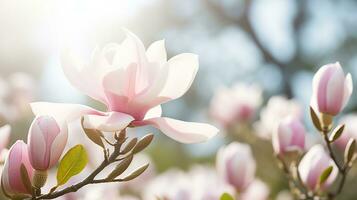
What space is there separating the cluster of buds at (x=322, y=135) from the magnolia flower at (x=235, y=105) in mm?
1501

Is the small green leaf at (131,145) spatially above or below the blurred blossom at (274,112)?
above

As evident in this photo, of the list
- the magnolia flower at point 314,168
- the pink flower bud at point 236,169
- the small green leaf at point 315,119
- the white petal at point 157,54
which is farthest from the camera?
the pink flower bud at point 236,169

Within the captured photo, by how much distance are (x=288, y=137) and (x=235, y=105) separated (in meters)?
1.65

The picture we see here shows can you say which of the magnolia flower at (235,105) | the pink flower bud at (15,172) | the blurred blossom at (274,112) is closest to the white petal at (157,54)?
the pink flower bud at (15,172)

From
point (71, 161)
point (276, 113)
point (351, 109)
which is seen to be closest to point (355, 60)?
point (351, 109)

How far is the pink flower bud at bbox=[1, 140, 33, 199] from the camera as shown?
1042 mm

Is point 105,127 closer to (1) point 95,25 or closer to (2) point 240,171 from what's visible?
(2) point 240,171

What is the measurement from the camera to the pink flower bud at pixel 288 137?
1516 millimetres

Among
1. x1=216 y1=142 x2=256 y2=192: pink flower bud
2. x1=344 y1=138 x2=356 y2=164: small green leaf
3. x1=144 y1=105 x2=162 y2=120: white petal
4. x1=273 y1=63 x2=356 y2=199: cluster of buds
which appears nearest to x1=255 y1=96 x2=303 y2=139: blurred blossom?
x1=216 y1=142 x2=256 y2=192: pink flower bud

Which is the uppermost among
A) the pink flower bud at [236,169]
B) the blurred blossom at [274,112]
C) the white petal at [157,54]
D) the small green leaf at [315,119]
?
the white petal at [157,54]

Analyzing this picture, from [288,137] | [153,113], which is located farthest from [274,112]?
[153,113]

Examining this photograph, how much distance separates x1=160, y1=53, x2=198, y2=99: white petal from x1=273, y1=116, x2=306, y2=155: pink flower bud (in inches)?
19.1

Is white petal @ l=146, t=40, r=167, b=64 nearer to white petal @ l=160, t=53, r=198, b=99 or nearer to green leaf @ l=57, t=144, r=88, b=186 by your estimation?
white petal @ l=160, t=53, r=198, b=99

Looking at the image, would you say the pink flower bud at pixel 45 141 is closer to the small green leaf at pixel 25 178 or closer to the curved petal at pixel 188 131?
the small green leaf at pixel 25 178
